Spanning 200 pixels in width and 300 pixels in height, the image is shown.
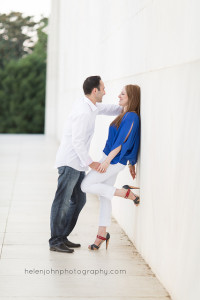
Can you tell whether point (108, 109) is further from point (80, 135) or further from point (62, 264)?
point (62, 264)

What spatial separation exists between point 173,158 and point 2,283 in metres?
1.65

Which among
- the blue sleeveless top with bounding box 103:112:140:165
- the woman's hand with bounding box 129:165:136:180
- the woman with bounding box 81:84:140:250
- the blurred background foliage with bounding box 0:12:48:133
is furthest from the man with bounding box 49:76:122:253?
the blurred background foliage with bounding box 0:12:48:133

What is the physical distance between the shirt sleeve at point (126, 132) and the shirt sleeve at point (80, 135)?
1.18 feet

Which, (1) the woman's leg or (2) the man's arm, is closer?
(2) the man's arm

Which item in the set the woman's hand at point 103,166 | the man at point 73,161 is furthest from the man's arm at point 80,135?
the woman's hand at point 103,166

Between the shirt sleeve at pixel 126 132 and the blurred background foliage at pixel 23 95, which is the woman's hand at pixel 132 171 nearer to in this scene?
the shirt sleeve at pixel 126 132

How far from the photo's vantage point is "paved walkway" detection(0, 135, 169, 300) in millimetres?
4736

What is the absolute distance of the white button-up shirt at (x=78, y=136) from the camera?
221 inches

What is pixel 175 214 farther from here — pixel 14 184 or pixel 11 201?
pixel 14 184

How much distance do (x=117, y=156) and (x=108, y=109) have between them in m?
0.55

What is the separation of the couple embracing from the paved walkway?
0.93ft

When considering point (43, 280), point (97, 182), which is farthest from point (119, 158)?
point (43, 280)

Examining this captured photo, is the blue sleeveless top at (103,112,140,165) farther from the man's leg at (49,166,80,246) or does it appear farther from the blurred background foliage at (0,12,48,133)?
the blurred background foliage at (0,12,48,133)

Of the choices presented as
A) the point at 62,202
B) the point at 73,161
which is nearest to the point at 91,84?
the point at 73,161
